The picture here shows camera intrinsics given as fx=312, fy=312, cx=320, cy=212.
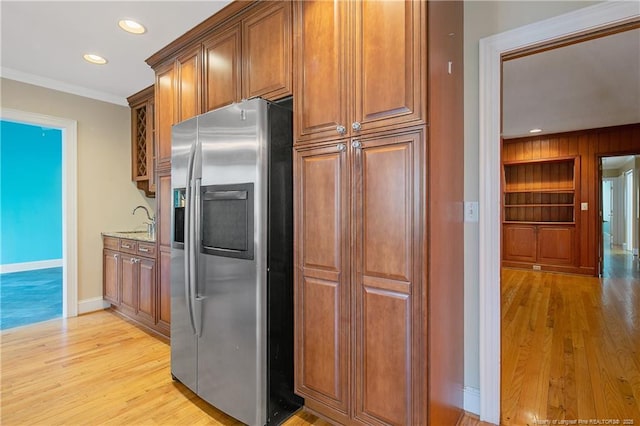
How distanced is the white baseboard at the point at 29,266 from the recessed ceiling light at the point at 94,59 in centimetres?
557

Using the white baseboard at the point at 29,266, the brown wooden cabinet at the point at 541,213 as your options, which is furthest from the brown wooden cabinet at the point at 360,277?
the white baseboard at the point at 29,266

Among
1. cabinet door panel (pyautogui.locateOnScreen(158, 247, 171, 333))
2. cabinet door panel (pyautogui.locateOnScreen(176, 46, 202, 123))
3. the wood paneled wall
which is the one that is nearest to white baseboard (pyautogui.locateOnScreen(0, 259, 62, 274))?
cabinet door panel (pyautogui.locateOnScreen(158, 247, 171, 333))

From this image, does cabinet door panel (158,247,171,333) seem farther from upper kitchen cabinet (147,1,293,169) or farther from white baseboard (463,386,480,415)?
white baseboard (463,386,480,415)

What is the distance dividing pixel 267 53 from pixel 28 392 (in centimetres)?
275

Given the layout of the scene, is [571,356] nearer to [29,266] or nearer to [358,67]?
[358,67]

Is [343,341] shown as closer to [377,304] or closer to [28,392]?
[377,304]

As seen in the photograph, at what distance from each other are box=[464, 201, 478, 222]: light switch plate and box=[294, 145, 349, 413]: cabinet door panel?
790 millimetres

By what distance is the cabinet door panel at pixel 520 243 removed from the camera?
6121 mm

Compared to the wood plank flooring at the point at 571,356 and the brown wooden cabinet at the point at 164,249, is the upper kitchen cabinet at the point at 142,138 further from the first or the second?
the wood plank flooring at the point at 571,356

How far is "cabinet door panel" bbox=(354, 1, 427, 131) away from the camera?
1.33 meters

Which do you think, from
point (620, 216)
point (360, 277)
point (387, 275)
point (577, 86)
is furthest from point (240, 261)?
point (620, 216)

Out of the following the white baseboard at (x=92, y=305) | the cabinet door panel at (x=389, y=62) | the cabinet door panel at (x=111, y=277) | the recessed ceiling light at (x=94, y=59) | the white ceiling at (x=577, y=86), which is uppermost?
the white ceiling at (x=577, y=86)

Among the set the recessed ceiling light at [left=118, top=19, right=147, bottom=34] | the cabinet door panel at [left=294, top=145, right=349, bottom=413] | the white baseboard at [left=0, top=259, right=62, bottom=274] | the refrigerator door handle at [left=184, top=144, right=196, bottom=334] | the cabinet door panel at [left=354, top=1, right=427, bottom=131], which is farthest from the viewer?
the white baseboard at [left=0, top=259, right=62, bottom=274]

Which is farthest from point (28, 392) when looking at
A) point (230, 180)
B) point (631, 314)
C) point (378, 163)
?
point (631, 314)
